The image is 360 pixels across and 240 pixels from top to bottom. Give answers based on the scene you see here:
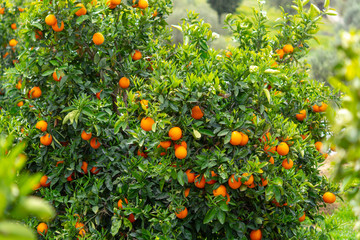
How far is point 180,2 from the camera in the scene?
25.5 ft

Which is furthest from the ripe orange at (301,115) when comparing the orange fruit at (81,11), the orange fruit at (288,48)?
the orange fruit at (81,11)

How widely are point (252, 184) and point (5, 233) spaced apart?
68.1 inches

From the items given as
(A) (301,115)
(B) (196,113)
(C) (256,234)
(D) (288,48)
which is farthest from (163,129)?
(D) (288,48)

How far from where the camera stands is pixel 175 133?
6.60ft

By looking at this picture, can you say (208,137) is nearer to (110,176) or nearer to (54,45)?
(110,176)

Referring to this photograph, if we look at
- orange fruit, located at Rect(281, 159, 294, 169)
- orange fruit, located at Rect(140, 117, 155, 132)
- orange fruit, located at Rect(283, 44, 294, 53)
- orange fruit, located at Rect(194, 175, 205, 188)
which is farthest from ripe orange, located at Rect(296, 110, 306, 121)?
orange fruit, located at Rect(140, 117, 155, 132)

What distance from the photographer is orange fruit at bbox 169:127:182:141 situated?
2.01 m

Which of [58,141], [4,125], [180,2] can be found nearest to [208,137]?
[58,141]

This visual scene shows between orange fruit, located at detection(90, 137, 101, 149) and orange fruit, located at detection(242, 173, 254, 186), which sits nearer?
orange fruit, located at detection(242, 173, 254, 186)

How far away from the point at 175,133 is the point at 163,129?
0.36ft

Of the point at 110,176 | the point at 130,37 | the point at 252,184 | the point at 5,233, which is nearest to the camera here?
the point at 5,233

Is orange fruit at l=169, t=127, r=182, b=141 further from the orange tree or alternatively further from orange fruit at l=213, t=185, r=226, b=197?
orange fruit at l=213, t=185, r=226, b=197

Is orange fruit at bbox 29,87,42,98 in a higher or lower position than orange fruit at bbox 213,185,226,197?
higher

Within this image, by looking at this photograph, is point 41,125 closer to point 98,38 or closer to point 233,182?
point 98,38
